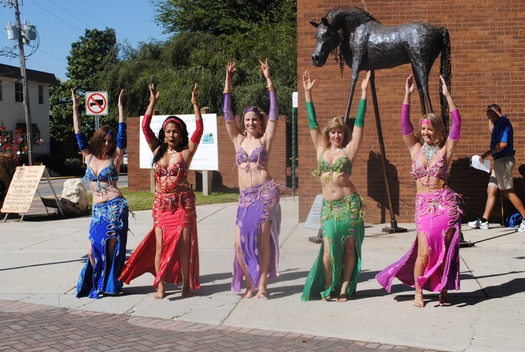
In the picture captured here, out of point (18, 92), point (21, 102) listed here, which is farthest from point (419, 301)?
point (21, 102)

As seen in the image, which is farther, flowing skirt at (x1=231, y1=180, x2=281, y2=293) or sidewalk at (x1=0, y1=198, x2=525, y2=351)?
flowing skirt at (x1=231, y1=180, x2=281, y2=293)

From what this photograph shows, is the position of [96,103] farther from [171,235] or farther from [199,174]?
[171,235]

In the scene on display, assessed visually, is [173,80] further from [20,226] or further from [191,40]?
[20,226]

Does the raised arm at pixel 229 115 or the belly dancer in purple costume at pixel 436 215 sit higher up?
the raised arm at pixel 229 115

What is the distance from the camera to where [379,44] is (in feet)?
31.2

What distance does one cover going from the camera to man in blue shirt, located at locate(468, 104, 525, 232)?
10.2 m

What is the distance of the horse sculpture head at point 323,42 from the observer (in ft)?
30.3

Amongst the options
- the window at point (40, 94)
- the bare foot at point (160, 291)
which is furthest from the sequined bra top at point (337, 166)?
the window at point (40, 94)

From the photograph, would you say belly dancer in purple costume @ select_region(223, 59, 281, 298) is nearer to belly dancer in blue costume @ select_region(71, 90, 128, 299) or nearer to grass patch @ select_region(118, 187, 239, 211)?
belly dancer in blue costume @ select_region(71, 90, 128, 299)

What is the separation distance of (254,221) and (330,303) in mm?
1071

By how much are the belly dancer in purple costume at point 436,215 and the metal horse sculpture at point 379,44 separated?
9.07 ft

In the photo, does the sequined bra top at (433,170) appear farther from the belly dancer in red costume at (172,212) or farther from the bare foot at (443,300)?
the belly dancer in red costume at (172,212)

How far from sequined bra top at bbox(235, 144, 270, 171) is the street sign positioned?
29.1 ft

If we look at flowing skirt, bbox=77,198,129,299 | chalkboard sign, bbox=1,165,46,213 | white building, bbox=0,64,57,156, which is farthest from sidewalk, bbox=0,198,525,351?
white building, bbox=0,64,57,156
